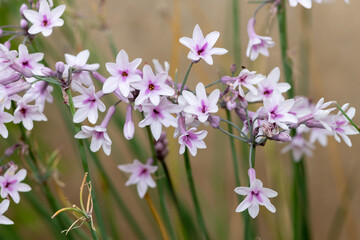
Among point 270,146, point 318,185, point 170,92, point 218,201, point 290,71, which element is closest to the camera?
point 170,92

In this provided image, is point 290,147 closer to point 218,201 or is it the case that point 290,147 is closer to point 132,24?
point 218,201

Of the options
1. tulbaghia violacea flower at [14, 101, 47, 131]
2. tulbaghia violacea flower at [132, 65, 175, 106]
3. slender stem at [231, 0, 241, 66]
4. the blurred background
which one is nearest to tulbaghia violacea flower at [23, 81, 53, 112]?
tulbaghia violacea flower at [14, 101, 47, 131]

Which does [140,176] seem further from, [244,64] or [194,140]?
[244,64]

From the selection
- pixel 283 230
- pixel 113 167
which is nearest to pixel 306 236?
pixel 283 230

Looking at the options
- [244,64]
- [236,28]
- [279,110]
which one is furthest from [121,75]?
[244,64]

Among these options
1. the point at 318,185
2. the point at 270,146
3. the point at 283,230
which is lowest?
the point at 318,185

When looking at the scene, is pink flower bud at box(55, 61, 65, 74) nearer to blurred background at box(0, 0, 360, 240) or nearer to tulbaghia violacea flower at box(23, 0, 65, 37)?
tulbaghia violacea flower at box(23, 0, 65, 37)

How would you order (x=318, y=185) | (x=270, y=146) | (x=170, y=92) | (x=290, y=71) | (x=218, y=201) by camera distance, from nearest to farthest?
1. (x=170, y=92)
2. (x=290, y=71)
3. (x=270, y=146)
4. (x=218, y=201)
5. (x=318, y=185)
